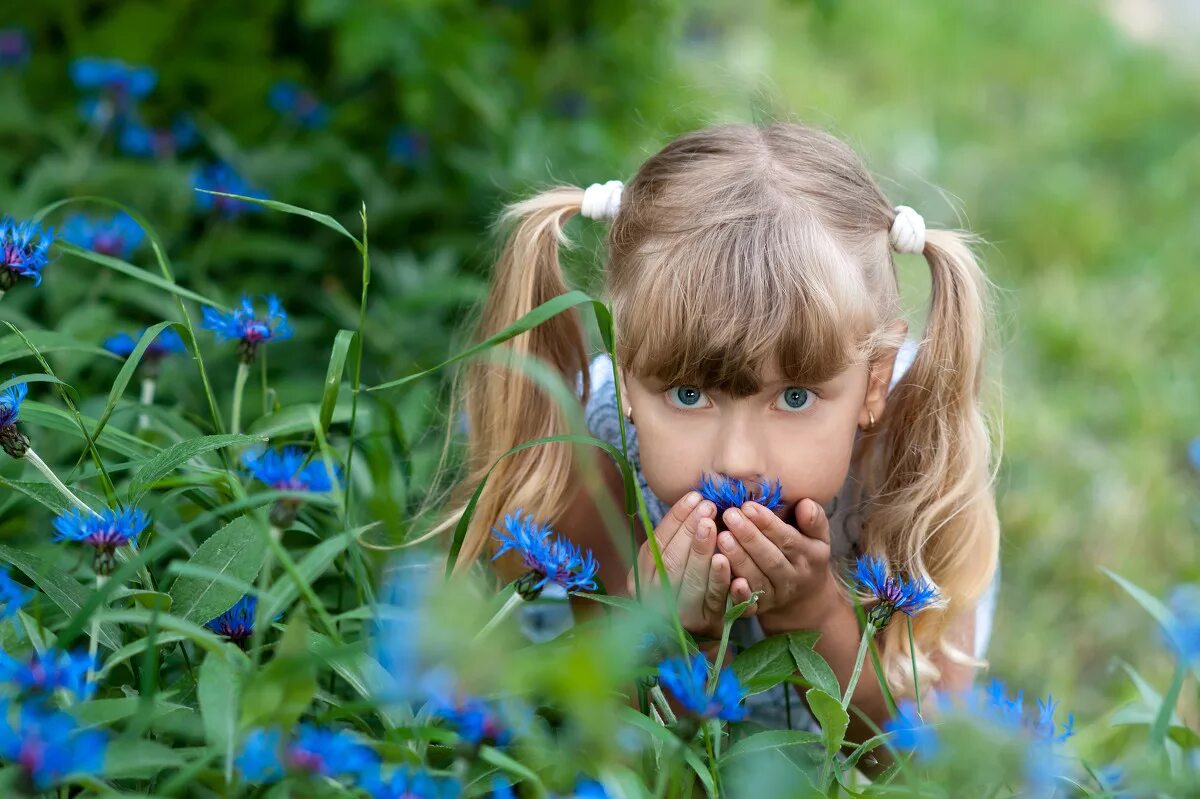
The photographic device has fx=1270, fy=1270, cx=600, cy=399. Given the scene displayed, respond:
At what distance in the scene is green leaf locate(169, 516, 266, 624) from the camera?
1.13m

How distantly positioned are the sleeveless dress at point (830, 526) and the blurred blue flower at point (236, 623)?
1.80 feet

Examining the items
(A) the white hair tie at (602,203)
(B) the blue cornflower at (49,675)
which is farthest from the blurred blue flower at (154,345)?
(B) the blue cornflower at (49,675)

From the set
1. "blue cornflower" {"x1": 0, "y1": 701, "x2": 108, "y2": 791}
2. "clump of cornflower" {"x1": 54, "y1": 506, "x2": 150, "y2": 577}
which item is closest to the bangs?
"clump of cornflower" {"x1": 54, "y1": 506, "x2": 150, "y2": 577}

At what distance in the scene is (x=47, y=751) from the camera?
792mm

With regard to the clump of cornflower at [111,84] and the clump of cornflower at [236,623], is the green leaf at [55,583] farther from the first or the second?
the clump of cornflower at [111,84]

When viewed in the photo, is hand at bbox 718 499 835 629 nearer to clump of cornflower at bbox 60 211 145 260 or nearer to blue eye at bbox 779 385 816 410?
blue eye at bbox 779 385 816 410

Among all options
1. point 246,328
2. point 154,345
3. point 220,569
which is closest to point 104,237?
point 154,345

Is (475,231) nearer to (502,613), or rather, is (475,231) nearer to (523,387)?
(523,387)

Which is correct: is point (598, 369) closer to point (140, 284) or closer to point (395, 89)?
point (140, 284)

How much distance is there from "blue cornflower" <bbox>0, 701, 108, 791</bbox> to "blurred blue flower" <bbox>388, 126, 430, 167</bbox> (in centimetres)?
180

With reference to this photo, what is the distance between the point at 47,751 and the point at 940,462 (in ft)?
3.41

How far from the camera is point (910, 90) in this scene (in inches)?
160

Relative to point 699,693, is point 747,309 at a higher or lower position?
higher

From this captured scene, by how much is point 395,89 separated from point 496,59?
23 cm
